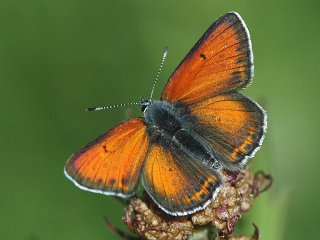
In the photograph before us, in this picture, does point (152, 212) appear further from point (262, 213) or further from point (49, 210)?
point (49, 210)

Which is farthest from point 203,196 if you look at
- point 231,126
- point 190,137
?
point 231,126

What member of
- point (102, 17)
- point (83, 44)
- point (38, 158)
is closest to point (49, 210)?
point (38, 158)

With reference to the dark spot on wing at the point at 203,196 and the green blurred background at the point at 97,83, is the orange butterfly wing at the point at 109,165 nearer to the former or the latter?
the dark spot on wing at the point at 203,196

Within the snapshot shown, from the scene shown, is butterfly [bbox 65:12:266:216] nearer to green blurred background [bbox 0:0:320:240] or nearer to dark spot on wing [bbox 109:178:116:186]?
dark spot on wing [bbox 109:178:116:186]

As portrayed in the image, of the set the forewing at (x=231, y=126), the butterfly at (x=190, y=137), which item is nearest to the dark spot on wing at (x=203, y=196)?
the butterfly at (x=190, y=137)

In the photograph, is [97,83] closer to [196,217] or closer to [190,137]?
[190,137]
